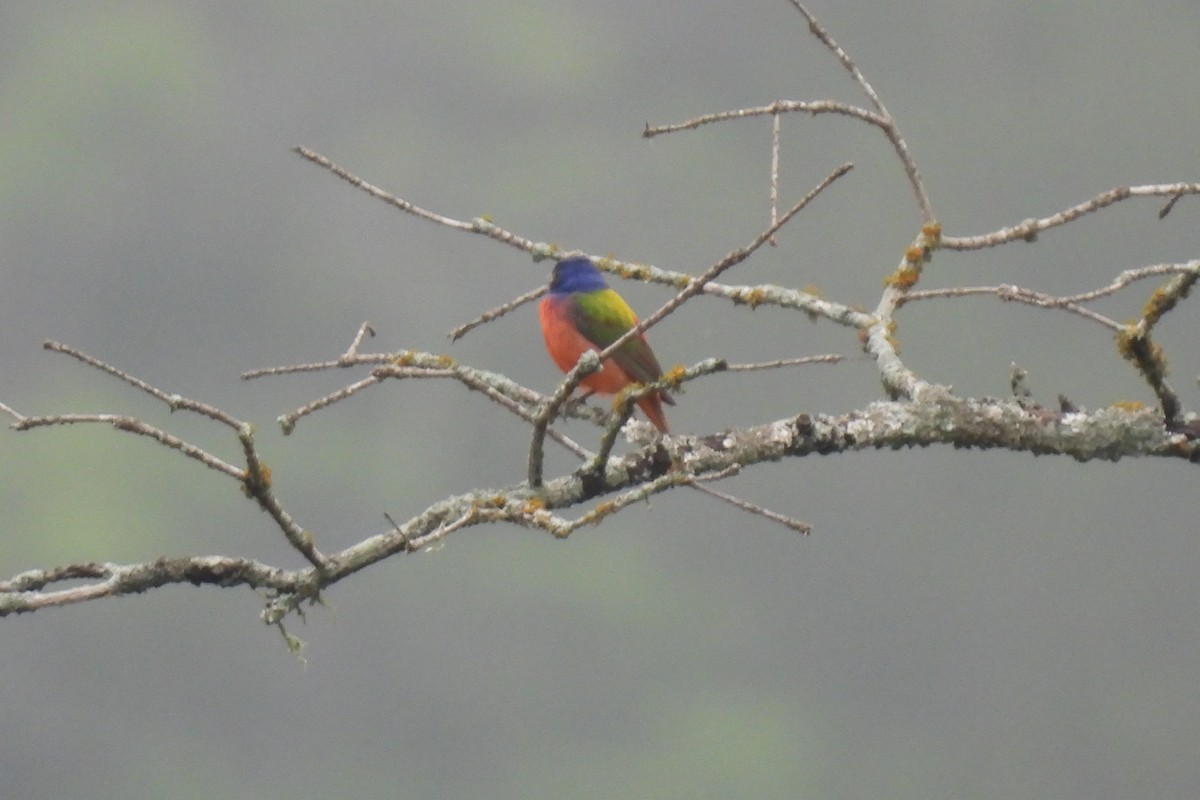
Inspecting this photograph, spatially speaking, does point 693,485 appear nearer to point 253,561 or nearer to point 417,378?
point 417,378

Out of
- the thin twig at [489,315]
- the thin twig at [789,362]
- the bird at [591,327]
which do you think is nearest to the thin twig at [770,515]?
the thin twig at [789,362]

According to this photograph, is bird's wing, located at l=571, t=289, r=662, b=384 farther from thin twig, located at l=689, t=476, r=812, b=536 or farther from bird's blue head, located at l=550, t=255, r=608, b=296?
thin twig, located at l=689, t=476, r=812, b=536

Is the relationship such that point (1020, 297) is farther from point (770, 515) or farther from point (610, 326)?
point (610, 326)

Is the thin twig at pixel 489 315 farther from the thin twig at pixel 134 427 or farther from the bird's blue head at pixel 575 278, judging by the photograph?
the bird's blue head at pixel 575 278

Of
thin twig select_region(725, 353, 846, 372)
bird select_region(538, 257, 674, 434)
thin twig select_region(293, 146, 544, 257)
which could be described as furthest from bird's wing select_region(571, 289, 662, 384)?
thin twig select_region(725, 353, 846, 372)

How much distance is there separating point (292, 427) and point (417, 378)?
0.33 meters

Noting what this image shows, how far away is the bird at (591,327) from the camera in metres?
6.83

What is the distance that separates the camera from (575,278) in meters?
7.23

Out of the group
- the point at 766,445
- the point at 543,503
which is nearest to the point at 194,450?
the point at 543,503

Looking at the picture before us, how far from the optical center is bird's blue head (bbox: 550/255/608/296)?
7.18m

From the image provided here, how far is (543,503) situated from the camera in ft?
12.1

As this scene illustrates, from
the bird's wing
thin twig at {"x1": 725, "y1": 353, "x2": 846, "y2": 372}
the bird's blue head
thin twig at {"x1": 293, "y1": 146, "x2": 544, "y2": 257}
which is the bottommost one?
thin twig at {"x1": 725, "y1": 353, "x2": 846, "y2": 372}

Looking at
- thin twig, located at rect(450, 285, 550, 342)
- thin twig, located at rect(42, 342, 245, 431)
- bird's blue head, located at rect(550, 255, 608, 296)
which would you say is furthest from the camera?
bird's blue head, located at rect(550, 255, 608, 296)

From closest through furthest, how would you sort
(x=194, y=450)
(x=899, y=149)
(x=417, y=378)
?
1. (x=194, y=450)
2. (x=417, y=378)
3. (x=899, y=149)
